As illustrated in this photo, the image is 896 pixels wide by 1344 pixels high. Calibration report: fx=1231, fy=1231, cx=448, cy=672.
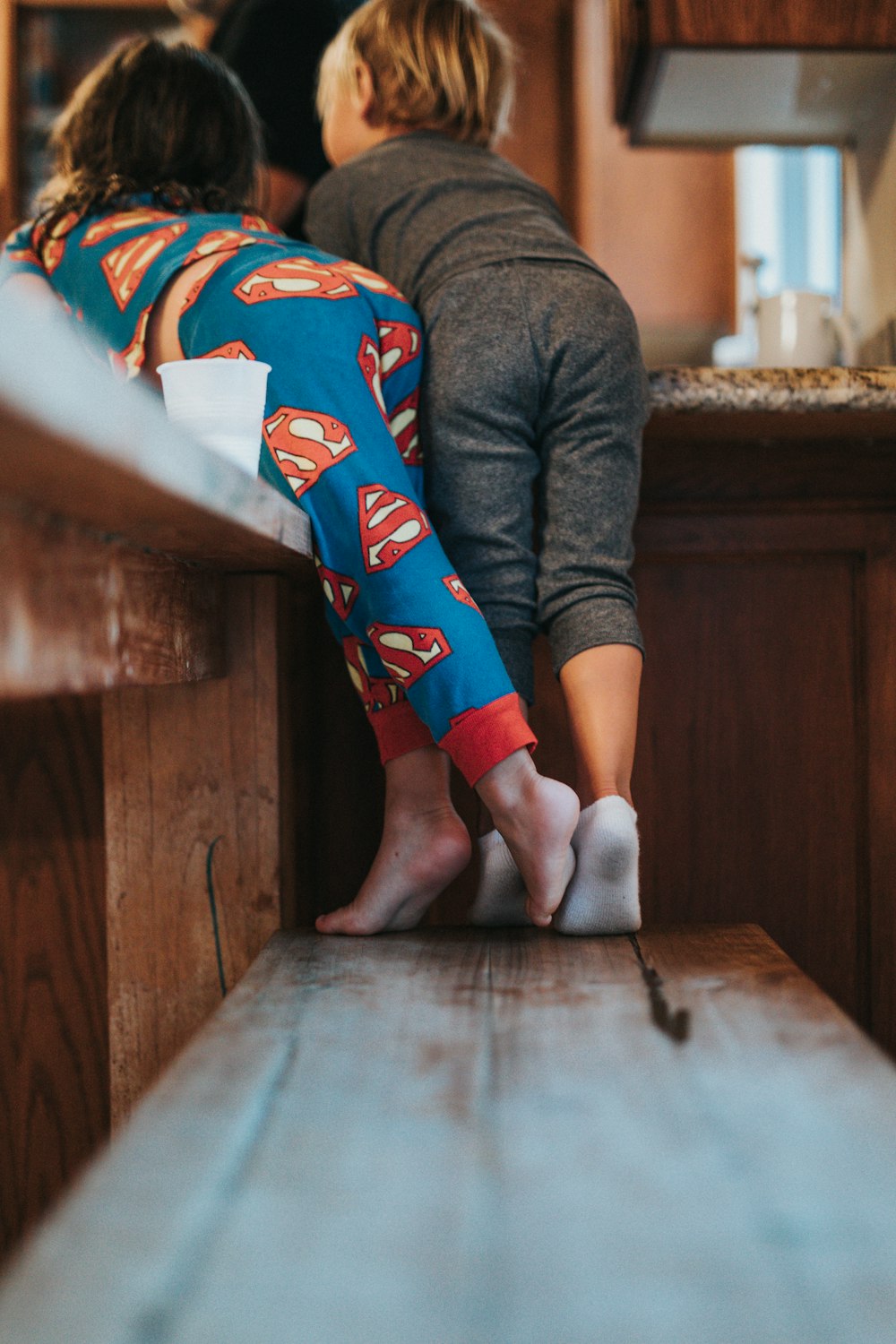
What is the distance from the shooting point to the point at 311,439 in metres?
0.85

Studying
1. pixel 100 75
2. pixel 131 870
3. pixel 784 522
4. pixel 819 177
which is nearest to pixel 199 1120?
pixel 131 870

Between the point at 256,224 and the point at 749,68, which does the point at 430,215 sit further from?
A: the point at 749,68

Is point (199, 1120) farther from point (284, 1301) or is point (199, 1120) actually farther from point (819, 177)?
point (819, 177)

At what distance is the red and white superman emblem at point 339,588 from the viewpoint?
85 centimetres

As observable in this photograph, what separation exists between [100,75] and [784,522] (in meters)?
0.84

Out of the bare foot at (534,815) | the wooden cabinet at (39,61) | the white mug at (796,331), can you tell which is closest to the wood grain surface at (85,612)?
the bare foot at (534,815)

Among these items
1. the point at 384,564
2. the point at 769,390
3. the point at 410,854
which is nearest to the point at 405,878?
the point at 410,854

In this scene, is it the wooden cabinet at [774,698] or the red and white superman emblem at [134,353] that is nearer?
the red and white superman emblem at [134,353]

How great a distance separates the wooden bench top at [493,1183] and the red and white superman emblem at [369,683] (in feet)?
0.88

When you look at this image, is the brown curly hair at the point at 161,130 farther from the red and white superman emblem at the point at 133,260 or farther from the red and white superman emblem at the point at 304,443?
the red and white superman emblem at the point at 304,443

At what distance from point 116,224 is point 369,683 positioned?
47 cm

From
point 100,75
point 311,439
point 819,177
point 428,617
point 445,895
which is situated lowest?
point 445,895

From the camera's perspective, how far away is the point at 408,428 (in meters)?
1.06

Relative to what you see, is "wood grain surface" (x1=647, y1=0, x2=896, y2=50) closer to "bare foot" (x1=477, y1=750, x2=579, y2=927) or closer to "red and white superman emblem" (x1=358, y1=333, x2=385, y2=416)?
"red and white superman emblem" (x1=358, y1=333, x2=385, y2=416)
